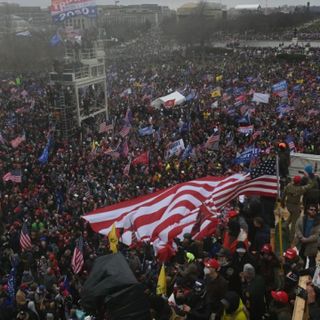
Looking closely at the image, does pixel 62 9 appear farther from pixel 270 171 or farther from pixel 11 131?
pixel 270 171

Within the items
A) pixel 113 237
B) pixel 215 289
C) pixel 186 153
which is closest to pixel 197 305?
pixel 215 289

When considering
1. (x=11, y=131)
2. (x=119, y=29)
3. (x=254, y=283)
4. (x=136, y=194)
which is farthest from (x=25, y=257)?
(x=119, y=29)

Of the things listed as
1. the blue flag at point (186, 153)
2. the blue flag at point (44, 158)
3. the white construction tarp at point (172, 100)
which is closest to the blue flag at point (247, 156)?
the blue flag at point (186, 153)

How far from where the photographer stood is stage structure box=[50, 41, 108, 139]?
24172 millimetres

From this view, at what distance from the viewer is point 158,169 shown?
55.1 ft

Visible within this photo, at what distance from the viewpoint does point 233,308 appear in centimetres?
559

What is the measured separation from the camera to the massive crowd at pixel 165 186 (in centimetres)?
638

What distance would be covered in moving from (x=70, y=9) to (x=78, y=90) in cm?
433

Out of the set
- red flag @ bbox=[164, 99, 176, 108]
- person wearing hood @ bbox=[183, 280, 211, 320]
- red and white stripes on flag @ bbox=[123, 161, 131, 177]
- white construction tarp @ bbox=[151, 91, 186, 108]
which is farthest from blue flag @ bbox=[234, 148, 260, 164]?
white construction tarp @ bbox=[151, 91, 186, 108]

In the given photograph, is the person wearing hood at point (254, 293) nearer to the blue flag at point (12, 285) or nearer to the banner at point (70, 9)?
the blue flag at point (12, 285)

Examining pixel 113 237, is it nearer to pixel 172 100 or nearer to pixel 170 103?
pixel 170 103

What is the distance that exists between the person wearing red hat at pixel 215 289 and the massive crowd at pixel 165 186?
1 cm

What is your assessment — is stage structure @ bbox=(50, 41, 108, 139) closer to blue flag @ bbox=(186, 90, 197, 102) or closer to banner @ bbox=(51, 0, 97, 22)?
banner @ bbox=(51, 0, 97, 22)

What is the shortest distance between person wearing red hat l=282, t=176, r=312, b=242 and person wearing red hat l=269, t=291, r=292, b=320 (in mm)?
3399
